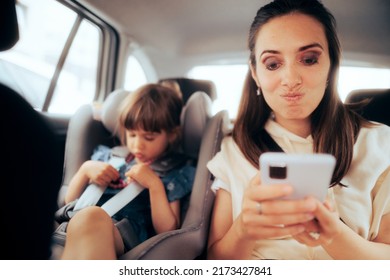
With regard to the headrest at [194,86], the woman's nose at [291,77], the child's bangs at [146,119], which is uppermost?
the headrest at [194,86]

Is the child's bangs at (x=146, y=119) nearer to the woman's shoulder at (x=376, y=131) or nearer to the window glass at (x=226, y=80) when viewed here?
the window glass at (x=226, y=80)

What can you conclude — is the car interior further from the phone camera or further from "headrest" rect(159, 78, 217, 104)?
the phone camera

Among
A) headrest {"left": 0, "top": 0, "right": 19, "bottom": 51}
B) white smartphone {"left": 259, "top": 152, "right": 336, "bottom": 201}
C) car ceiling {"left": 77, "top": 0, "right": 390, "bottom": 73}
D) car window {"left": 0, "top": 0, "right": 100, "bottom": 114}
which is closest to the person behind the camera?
white smartphone {"left": 259, "top": 152, "right": 336, "bottom": 201}

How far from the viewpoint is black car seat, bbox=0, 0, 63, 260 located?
1.68 feet

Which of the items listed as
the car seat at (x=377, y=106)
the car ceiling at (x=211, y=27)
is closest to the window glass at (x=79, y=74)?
the car ceiling at (x=211, y=27)

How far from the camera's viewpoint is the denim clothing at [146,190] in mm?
772

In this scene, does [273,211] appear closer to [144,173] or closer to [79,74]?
[144,173]

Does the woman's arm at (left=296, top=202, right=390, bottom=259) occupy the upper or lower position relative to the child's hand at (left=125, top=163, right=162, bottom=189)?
lower

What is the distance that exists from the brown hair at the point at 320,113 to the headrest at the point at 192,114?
16 cm

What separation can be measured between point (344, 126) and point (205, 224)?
1.23 feet

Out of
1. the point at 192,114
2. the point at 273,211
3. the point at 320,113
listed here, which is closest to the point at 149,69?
the point at 192,114

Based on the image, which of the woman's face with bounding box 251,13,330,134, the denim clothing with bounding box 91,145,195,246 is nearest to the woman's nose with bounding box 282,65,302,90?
the woman's face with bounding box 251,13,330,134

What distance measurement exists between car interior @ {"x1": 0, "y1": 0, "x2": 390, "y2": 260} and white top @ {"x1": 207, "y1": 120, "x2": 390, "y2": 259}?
0.08 metres

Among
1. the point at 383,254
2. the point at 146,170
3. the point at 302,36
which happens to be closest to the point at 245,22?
the point at 302,36
